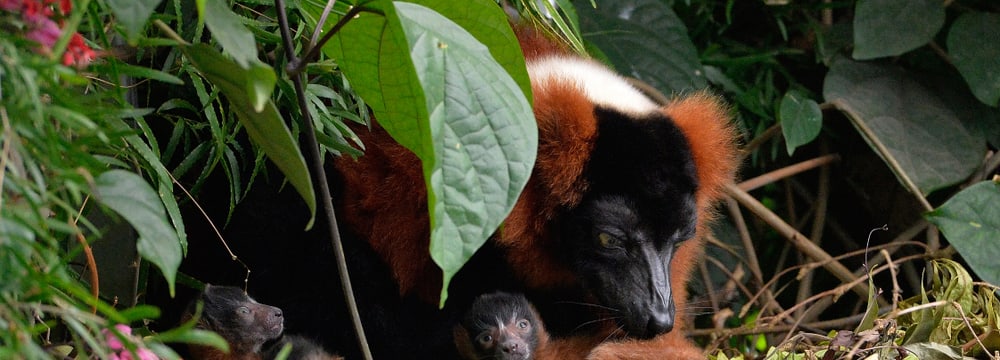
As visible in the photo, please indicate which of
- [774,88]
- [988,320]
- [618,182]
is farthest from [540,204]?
[774,88]

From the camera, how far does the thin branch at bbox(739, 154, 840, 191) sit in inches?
118

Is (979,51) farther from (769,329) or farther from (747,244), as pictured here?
(769,329)

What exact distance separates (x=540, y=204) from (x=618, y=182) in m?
0.15

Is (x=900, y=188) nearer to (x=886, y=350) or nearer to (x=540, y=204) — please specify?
(x=886, y=350)

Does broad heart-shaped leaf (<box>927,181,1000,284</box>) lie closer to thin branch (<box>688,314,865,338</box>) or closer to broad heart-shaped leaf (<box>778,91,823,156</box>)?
thin branch (<box>688,314,865,338</box>)

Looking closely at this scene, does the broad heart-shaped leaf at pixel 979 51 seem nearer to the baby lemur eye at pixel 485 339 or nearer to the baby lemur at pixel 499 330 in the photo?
the baby lemur at pixel 499 330

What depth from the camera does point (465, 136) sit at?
128 centimetres

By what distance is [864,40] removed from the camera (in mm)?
2914

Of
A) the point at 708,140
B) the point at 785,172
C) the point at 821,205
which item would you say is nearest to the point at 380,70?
the point at 708,140

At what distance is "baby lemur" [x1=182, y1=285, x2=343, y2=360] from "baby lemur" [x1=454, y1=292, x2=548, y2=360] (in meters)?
0.36

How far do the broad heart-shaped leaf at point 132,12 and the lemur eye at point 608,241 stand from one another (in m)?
1.10

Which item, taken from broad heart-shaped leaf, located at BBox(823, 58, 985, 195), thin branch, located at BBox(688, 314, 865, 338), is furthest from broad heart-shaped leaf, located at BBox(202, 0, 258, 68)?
broad heart-shaped leaf, located at BBox(823, 58, 985, 195)

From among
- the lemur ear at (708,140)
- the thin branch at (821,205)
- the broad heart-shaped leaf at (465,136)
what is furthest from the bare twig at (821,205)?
the broad heart-shaped leaf at (465,136)

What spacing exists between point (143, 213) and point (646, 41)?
7.09 feet
